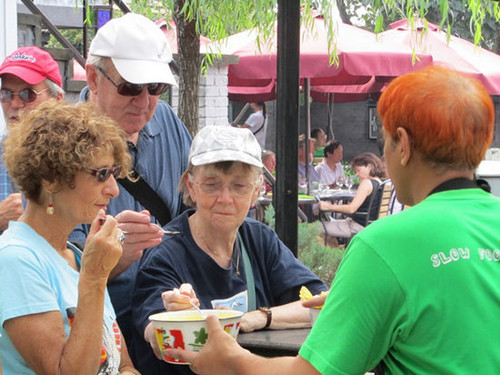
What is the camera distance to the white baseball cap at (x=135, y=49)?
341 cm

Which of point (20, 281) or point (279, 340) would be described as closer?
point (20, 281)

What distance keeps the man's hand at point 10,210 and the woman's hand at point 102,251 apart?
1134 mm

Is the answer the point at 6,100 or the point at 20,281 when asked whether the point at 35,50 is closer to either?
the point at 6,100

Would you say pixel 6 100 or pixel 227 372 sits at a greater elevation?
pixel 6 100

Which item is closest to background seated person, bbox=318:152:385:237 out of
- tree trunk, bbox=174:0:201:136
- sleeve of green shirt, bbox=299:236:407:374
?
tree trunk, bbox=174:0:201:136

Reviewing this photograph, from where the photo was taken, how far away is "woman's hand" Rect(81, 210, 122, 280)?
2.48 m

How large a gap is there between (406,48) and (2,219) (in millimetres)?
10287

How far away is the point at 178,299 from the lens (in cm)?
276

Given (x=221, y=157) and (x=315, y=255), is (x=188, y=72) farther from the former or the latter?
(x=221, y=157)

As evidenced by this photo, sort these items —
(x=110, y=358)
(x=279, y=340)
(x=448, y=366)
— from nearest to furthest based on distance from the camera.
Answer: (x=448, y=366)
(x=110, y=358)
(x=279, y=340)

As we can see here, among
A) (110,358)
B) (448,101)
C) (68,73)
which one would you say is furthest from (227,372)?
(68,73)

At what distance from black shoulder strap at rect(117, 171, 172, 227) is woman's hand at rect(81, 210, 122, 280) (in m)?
0.87

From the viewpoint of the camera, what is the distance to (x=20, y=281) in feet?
8.06

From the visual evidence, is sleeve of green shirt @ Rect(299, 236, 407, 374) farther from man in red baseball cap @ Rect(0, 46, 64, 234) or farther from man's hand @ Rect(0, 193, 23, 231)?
man in red baseball cap @ Rect(0, 46, 64, 234)
